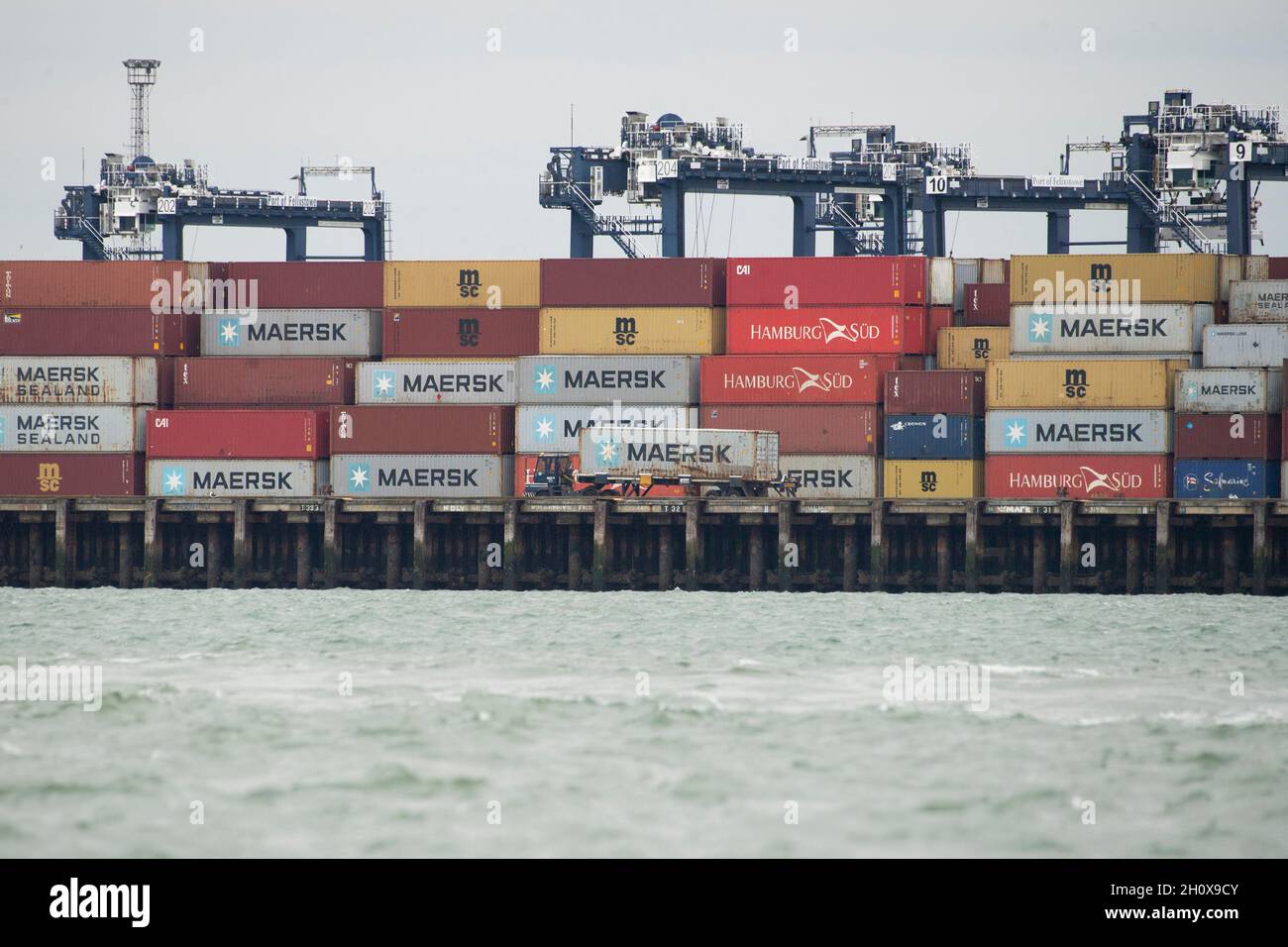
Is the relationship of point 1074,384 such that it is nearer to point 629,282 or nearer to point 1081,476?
point 1081,476

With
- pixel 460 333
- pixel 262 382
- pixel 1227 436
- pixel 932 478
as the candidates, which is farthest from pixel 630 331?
pixel 1227 436

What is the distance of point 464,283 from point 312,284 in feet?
17.6

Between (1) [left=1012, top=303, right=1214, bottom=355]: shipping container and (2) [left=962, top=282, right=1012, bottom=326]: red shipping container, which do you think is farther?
(2) [left=962, top=282, right=1012, bottom=326]: red shipping container

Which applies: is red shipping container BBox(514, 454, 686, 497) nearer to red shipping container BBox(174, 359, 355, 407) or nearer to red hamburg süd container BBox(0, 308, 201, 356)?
red shipping container BBox(174, 359, 355, 407)

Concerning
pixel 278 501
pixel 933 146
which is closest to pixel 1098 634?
pixel 278 501

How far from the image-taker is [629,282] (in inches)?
2446

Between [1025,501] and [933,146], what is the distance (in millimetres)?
30981

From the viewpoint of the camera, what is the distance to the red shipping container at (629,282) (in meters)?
62.0

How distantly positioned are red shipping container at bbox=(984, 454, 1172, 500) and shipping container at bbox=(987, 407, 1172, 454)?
0.25 meters

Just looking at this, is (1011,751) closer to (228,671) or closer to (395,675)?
(395,675)

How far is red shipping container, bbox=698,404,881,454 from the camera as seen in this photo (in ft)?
193

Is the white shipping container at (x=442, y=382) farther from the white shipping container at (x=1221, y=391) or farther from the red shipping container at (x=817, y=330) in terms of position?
the white shipping container at (x=1221, y=391)

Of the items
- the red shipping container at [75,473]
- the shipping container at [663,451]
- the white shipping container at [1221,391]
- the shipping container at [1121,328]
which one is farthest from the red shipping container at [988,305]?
the red shipping container at [75,473]

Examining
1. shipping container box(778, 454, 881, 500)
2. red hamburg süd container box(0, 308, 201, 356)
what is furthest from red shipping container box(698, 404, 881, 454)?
red hamburg süd container box(0, 308, 201, 356)
